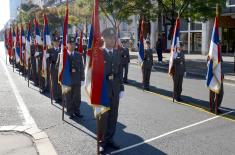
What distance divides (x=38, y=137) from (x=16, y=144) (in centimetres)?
56

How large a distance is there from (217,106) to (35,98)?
6071 mm

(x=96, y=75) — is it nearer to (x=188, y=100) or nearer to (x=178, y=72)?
(x=178, y=72)

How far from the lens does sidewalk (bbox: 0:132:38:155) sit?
7078 millimetres

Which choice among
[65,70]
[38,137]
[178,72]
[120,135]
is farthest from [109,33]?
[178,72]

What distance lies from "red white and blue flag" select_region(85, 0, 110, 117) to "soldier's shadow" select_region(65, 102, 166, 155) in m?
0.90

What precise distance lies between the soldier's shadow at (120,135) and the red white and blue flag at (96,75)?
903mm

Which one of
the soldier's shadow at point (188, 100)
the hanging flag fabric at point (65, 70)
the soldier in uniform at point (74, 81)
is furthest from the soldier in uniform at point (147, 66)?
the hanging flag fabric at point (65, 70)

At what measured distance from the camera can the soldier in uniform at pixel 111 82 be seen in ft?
22.7

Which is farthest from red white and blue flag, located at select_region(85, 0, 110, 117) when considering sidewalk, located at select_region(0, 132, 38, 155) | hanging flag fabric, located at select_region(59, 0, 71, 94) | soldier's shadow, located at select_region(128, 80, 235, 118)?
soldier's shadow, located at select_region(128, 80, 235, 118)

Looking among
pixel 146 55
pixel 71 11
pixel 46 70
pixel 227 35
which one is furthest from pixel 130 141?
pixel 71 11

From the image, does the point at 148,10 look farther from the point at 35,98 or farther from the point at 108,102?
the point at 108,102

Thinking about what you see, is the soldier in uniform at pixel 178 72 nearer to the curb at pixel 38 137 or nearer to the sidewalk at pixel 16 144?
the curb at pixel 38 137

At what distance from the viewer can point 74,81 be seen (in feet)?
32.5

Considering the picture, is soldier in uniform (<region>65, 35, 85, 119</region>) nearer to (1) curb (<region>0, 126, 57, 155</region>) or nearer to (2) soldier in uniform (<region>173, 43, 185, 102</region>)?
(1) curb (<region>0, 126, 57, 155</region>)
